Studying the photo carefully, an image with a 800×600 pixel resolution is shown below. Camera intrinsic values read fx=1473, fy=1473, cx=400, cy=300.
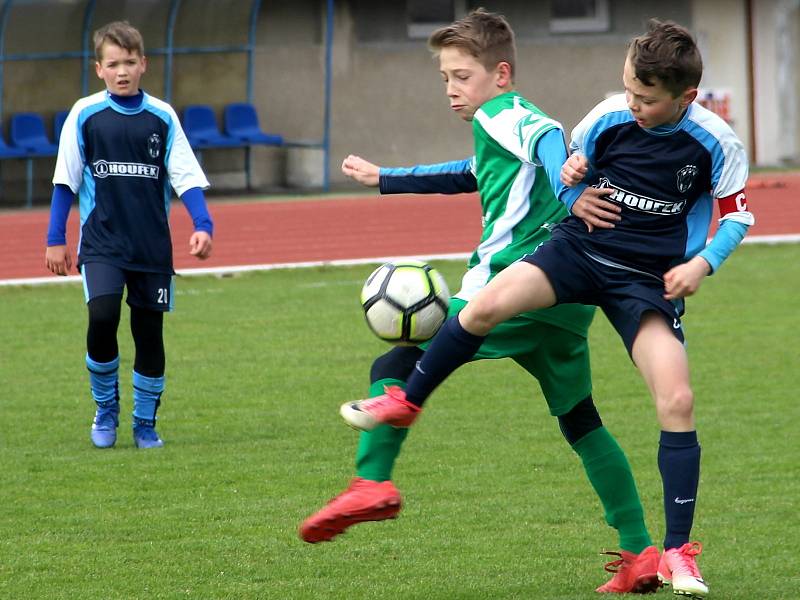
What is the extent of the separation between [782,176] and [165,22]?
31.3 feet

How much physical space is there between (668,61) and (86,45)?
18.3 m

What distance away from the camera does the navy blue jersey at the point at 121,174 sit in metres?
7.05

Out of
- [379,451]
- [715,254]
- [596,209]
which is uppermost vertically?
[596,209]

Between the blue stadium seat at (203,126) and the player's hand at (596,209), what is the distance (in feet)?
56.9

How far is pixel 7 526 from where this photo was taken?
560 cm

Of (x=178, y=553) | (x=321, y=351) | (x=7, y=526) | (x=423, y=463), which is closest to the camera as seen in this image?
(x=178, y=553)

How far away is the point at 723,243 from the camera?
4434mm

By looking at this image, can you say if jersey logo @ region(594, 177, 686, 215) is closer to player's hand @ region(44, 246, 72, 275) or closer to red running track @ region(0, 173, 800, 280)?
player's hand @ region(44, 246, 72, 275)

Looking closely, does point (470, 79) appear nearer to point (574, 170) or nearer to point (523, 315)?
point (574, 170)

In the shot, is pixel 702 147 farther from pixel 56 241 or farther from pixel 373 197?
pixel 373 197

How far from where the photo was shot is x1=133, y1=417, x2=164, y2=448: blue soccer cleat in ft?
23.2

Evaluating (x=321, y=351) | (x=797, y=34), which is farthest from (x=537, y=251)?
(x=797, y=34)

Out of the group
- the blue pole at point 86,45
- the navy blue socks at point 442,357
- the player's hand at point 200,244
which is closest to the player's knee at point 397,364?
the navy blue socks at point 442,357

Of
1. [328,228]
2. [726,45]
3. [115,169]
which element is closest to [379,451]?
[115,169]
